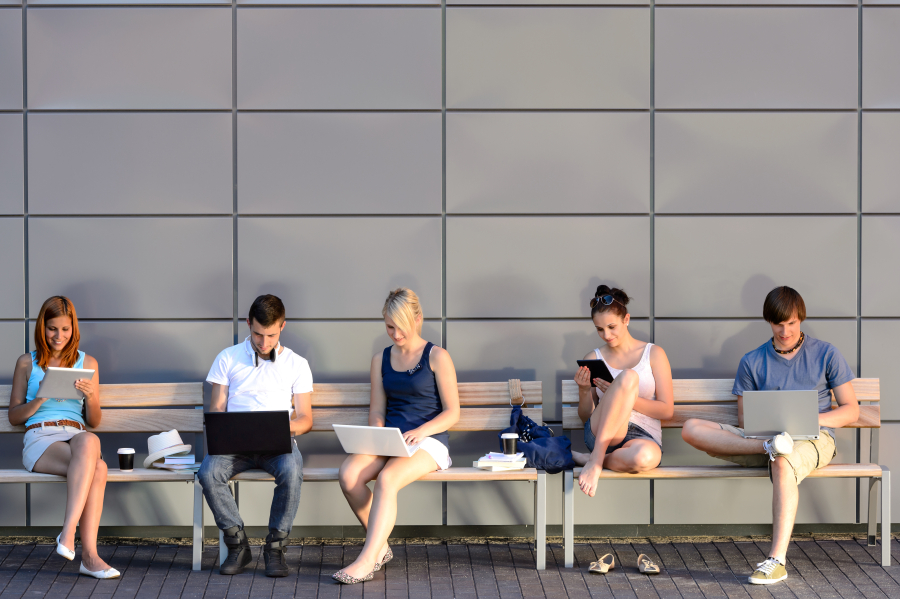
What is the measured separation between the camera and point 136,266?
16.5ft

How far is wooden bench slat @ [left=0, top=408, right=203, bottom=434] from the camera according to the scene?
4.84m

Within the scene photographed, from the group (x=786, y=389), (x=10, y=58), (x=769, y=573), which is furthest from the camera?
(x=10, y=58)

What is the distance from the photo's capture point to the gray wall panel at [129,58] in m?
5.00

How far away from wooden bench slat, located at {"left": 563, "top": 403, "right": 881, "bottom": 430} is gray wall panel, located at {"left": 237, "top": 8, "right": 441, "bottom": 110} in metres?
2.28

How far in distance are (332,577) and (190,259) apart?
221 centimetres

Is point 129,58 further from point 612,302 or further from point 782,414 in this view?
point 782,414

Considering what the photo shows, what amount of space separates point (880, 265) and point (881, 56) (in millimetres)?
1352

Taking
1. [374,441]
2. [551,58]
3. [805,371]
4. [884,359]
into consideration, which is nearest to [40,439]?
[374,441]

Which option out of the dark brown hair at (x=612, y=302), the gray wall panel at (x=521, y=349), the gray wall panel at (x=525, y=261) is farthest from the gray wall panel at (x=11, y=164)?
the dark brown hair at (x=612, y=302)

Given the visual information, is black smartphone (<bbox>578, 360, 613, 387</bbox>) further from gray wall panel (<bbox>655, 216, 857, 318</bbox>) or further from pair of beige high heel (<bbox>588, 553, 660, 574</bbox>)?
pair of beige high heel (<bbox>588, 553, 660, 574</bbox>)

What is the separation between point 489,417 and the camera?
4.85 m

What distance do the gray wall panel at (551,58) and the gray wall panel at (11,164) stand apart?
109 inches

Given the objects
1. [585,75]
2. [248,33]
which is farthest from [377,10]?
[585,75]

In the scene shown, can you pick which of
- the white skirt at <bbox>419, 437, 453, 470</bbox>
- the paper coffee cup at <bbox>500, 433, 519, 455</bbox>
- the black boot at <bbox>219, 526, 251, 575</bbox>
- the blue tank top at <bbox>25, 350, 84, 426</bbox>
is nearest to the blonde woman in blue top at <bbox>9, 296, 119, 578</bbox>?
the blue tank top at <bbox>25, 350, 84, 426</bbox>
